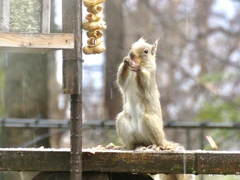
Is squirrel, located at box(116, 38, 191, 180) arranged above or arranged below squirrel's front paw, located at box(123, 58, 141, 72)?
below

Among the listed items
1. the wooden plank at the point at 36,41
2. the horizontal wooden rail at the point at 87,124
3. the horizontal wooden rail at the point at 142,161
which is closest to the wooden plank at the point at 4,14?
Answer: the wooden plank at the point at 36,41

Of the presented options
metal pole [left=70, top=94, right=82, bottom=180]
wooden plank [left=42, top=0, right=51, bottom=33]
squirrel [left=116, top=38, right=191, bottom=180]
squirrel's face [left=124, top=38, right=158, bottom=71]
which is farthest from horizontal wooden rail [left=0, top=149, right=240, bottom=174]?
squirrel's face [left=124, top=38, right=158, bottom=71]

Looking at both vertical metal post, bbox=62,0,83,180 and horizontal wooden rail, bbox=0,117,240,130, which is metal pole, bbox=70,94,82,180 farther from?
horizontal wooden rail, bbox=0,117,240,130

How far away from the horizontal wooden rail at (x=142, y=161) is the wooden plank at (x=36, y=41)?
25.3 inches

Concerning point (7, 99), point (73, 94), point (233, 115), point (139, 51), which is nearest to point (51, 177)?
point (73, 94)

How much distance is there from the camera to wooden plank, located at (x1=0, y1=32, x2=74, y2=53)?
355cm

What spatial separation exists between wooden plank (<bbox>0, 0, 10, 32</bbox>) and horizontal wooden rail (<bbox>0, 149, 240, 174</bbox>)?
2.58ft

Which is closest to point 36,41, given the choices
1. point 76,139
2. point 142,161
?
point 76,139

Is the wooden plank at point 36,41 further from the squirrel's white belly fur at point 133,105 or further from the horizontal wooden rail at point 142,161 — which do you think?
the squirrel's white belly fur at point 133,105

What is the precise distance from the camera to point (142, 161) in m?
3.65

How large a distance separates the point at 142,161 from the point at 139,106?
115cm

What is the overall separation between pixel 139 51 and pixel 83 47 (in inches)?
48.9

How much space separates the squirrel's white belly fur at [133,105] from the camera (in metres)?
4.69

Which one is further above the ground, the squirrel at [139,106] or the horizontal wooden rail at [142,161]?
the squirrel at [139,106]
